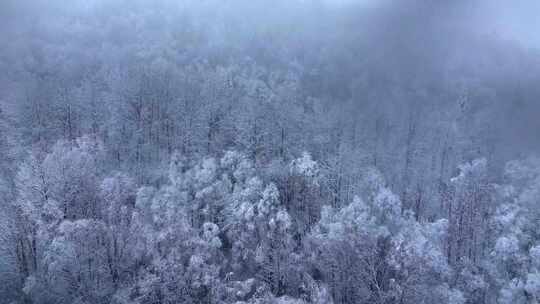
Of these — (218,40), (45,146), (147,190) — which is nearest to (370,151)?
(147,190)

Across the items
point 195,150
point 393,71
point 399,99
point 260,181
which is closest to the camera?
point 260,181

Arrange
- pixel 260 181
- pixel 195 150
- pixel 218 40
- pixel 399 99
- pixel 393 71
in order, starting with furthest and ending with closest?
1. pixel 218 40
2. pixel 393 71
3. pixel 399 99
4. pixel 195 150
5. pixel 260 181

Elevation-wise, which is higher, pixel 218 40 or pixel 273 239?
pixel 218 40

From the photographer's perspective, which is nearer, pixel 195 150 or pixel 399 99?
pixel 195 150

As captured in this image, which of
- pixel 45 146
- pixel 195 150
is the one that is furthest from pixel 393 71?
pixel 45 146

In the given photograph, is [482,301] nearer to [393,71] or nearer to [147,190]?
[147,190]

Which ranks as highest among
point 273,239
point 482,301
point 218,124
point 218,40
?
point 218,40
